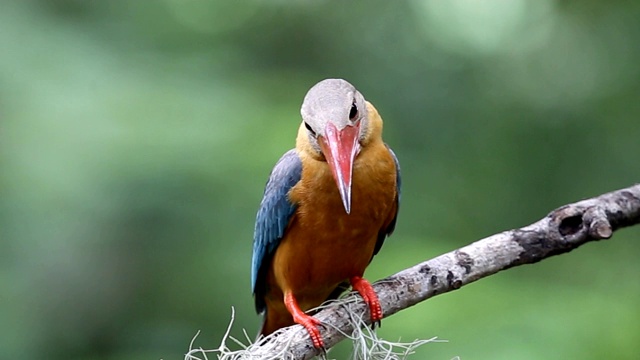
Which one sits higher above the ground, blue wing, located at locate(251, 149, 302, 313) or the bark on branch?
blue wing, located at locate(251, 149, 302, 313)

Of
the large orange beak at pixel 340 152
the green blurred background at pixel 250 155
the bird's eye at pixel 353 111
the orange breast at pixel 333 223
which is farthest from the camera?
the green blurred background at pixel 250 155

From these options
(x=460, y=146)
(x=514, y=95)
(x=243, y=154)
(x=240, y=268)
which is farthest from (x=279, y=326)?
(x=514, y=95)

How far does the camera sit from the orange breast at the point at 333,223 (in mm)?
3385

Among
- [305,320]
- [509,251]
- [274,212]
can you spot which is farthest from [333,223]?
[509,251]

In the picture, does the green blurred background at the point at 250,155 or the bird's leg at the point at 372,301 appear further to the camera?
the green blurred background at the point at 250,155

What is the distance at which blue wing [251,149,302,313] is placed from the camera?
3.48 m

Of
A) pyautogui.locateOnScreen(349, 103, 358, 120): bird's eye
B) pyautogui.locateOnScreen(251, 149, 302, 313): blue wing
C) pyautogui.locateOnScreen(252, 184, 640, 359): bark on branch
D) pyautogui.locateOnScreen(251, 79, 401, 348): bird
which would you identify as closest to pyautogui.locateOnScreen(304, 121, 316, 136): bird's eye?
pyautogui.locateOnScreen(251, 79, 401, 348): bird

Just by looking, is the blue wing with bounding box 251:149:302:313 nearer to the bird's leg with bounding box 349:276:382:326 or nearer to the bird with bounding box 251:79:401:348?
the bird with bounding box 251:79:401:348

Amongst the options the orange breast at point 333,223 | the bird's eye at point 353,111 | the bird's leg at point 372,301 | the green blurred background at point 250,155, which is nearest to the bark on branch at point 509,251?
the bird's leg at point 372,301

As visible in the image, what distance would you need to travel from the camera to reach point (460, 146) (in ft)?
19.0

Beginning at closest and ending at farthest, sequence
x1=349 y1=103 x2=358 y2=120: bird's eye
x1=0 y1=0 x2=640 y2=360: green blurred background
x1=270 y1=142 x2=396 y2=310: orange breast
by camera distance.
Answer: x1=349 y1=103 x2=358 y2=120: bird's eye, x1=270 y1=142 x2=396 y2=310: orange breast, x1=0 y1=0 x2=640 y2=360: green blurred background

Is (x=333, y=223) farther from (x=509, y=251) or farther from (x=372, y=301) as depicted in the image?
(x=509, y=251)

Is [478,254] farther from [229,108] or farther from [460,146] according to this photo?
[460,146]

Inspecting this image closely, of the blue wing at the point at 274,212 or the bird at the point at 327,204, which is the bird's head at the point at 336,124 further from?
→ the blue wing at the point at 274,212
